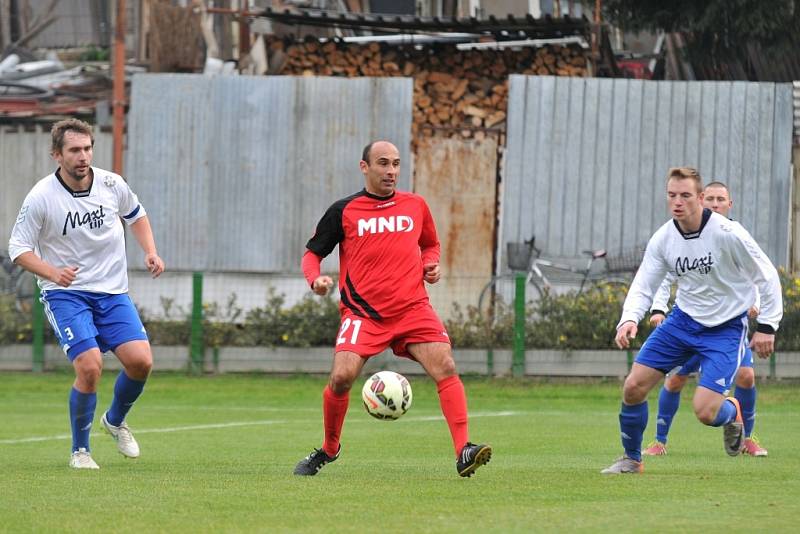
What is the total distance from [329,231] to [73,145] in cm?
190

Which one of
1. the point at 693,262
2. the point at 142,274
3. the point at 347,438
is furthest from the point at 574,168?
the point at 693,262

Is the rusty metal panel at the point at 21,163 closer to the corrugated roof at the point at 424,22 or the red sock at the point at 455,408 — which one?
the corrugated roof at the point at 424,22

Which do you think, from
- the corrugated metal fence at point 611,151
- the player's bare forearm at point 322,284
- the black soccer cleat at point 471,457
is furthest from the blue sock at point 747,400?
the corrugated metal fence at point 611,151

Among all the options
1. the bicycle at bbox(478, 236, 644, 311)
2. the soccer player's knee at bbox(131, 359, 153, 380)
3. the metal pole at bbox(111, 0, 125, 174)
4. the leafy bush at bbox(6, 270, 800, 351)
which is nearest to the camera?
the soccer player's knee at bbox(131, 359, 153, 380)

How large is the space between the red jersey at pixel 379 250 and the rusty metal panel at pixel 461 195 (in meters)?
12.6

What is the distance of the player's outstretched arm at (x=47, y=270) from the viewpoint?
32.9 feet

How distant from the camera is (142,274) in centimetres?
2258

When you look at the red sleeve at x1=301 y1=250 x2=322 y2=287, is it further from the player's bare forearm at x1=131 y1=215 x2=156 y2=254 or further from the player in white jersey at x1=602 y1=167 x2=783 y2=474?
the player in white jersey at x1=602 y1=167 x2=783 y2=474

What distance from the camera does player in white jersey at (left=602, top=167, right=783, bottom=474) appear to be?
1013cm

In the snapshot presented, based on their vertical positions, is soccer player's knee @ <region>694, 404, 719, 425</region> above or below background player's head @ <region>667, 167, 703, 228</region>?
below

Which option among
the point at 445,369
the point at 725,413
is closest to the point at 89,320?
the point at 445,369

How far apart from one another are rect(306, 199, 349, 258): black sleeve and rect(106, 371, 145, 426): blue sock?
1851 millimetres

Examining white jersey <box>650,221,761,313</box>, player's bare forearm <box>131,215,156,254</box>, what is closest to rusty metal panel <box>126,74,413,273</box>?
white jersey <box>650,221,761,313</box>

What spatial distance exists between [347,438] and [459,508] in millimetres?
6597
